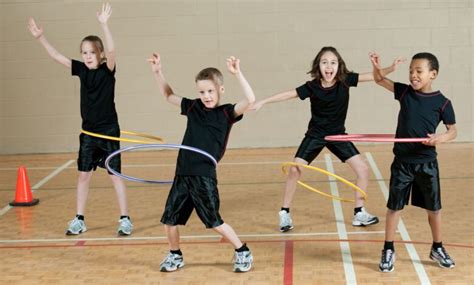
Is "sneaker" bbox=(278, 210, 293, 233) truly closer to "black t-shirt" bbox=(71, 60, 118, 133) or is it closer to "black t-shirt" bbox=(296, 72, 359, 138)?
"black t-shirt" bbox=(296, 72, 359, 138)

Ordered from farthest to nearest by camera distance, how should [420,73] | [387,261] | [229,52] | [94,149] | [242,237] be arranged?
[229,52] → [94,149] → [242,237] → [387,261] → [420,73]

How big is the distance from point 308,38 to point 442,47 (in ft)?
6.31

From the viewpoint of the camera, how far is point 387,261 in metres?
6.40

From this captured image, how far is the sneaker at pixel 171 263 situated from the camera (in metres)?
6.55

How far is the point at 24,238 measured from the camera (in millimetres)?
Answer: 7809

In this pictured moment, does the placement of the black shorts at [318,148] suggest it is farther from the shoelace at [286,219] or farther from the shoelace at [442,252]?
the shoelace at [442,252]

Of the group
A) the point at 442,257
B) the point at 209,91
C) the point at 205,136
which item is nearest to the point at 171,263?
the point at 205,136

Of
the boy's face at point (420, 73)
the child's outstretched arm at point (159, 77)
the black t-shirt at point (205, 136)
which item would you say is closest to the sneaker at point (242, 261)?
the black t-shirt at point (205, 136)

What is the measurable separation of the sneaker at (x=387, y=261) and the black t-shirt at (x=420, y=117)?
2.26 ft

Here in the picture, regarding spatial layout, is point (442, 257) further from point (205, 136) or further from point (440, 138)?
point (205, 136)

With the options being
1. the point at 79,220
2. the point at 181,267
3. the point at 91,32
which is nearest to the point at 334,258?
the point at 181,267

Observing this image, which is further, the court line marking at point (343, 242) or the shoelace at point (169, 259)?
the shoelace at point (169, 259)

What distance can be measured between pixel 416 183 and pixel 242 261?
4.60ft

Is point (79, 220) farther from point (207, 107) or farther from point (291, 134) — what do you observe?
point (291, 134)
